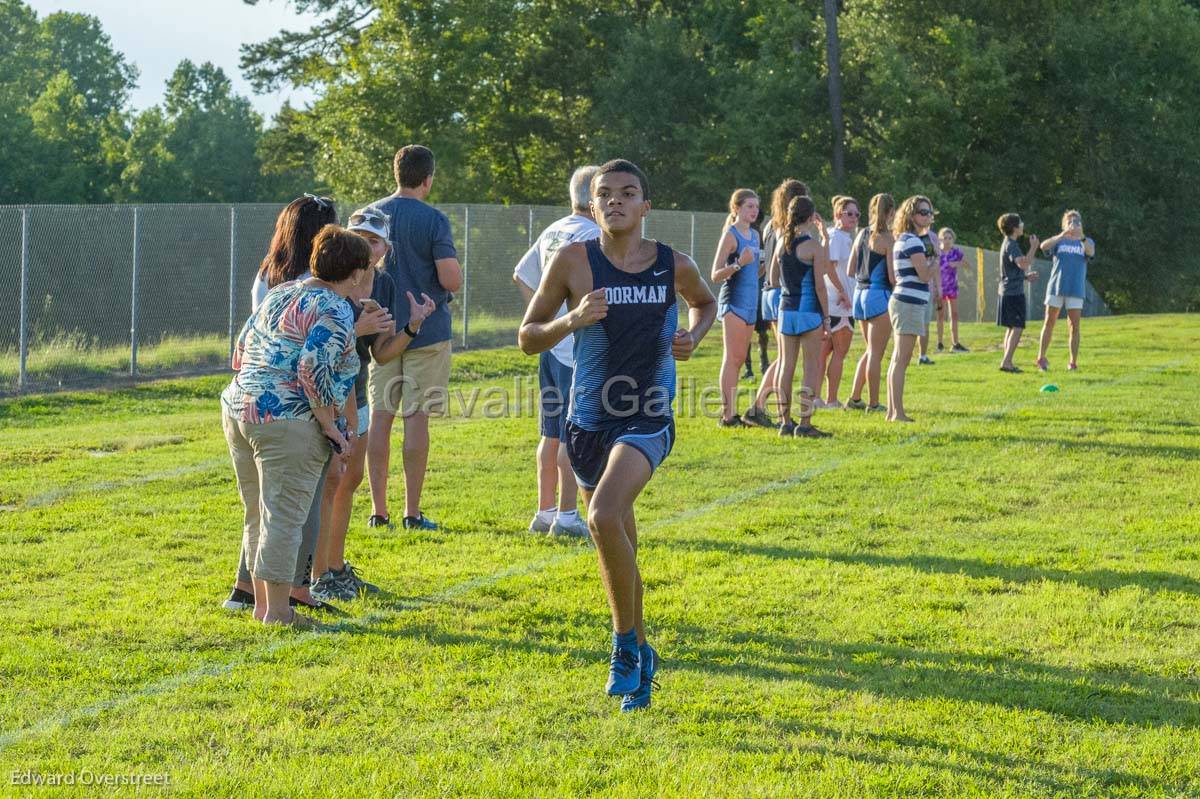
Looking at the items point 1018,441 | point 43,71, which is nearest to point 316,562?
point 1018,441

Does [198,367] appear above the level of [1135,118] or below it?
below

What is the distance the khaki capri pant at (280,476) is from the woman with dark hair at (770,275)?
6643 millimetres

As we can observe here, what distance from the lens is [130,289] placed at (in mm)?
19531

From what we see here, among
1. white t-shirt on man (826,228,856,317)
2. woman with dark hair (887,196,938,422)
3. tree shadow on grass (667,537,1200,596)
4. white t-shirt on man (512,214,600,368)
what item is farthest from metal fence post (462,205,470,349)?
tree shadow on grass (667,537,1200,596)

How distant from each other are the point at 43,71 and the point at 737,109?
53.5 m

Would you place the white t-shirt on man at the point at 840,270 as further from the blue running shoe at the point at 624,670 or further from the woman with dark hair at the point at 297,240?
the blue running shoe at the point at 624,670

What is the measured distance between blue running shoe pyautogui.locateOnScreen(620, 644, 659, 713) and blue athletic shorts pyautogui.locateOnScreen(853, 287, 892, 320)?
847cm

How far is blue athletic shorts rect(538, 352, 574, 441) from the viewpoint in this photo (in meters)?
8.19

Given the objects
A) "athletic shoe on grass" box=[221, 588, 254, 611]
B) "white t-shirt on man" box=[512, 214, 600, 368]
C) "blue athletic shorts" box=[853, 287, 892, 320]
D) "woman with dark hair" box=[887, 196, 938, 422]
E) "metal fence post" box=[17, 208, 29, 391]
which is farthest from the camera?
"metal fence post" box=[17, 208, 29, 391]

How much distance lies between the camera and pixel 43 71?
81500mm

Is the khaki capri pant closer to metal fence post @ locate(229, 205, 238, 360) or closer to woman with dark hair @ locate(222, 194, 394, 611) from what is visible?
woman with dark hair @ locate(222, 194, 394, 611)

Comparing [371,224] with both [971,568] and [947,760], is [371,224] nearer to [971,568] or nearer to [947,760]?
[971,568]

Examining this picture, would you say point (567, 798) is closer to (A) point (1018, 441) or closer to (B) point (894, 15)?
(A) point (1018, 441)

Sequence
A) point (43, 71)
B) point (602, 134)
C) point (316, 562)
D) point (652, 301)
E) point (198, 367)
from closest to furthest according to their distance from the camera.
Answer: point (652, 301), point (316, 562), point (198, 367), point (602, 134), point (43, 71)
